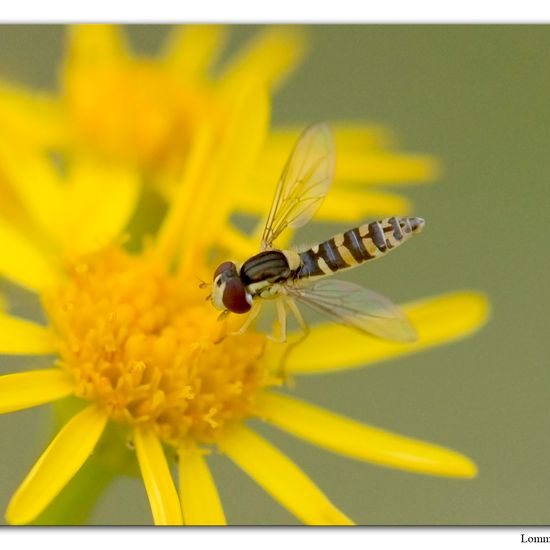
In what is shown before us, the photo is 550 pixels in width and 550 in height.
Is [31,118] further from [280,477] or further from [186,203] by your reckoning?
[280,477]

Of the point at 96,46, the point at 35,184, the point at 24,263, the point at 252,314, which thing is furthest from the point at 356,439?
the point at 96,46

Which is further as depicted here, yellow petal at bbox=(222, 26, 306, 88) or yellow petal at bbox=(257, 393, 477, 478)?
yellow petal at bbox=(222, 26, 306, 88)

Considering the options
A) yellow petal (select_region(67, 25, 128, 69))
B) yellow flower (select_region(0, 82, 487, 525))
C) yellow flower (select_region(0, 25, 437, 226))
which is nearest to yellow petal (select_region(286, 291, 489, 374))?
yellow flower (select_region(0, 82, 487, 525))

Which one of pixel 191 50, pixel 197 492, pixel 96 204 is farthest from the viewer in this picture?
pixel 191 50

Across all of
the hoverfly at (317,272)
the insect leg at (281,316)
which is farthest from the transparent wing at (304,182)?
the insect leg at (281,316)

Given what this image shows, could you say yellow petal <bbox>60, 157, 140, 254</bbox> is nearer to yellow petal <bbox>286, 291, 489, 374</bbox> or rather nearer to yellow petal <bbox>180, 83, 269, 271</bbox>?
yellow petal <bbox>180, 83, 269, 271</bbox>

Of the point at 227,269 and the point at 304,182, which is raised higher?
the point at 304,182
